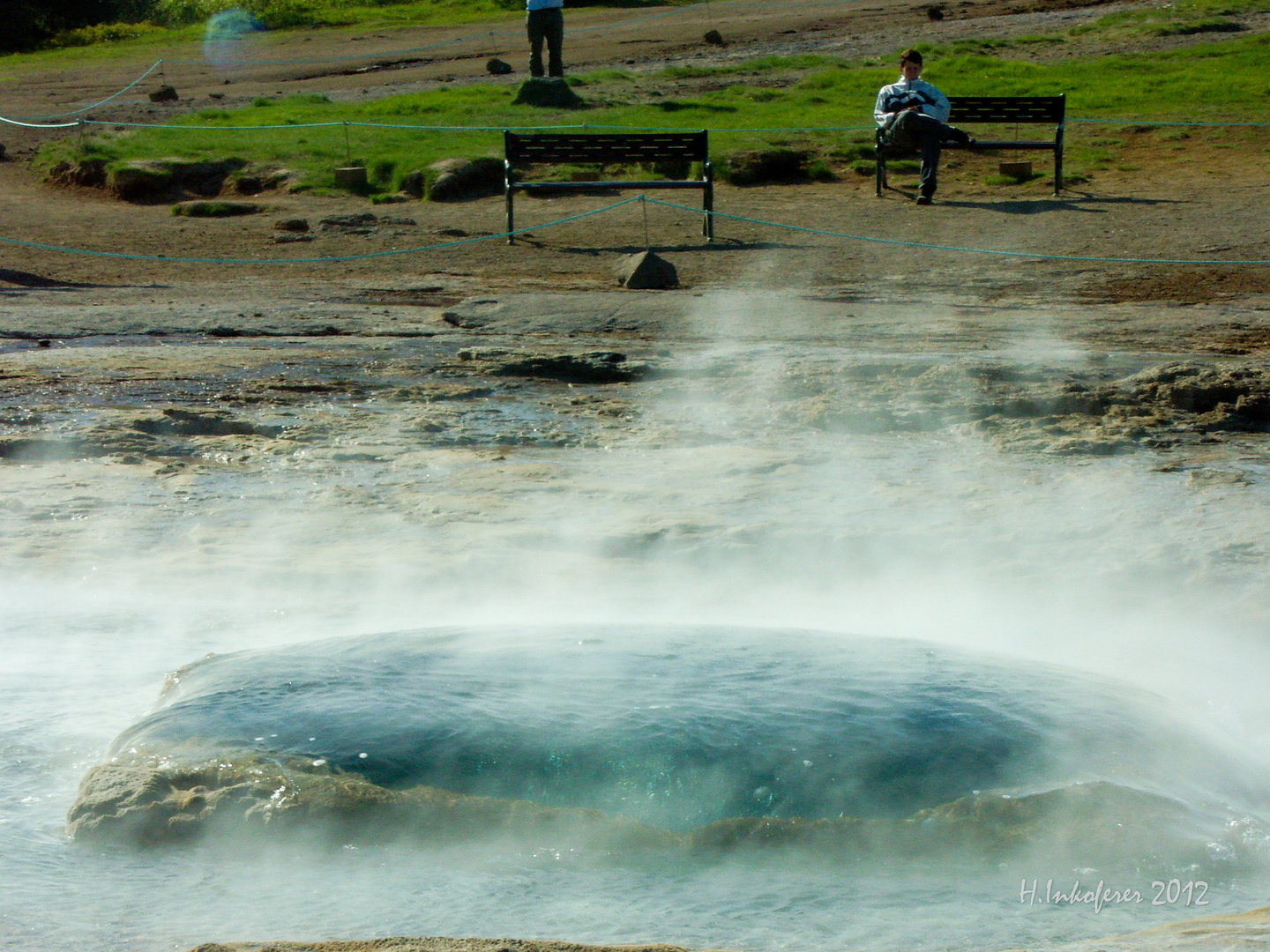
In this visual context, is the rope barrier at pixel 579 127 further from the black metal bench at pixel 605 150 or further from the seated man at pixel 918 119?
the black metal bench at pixel 605 150

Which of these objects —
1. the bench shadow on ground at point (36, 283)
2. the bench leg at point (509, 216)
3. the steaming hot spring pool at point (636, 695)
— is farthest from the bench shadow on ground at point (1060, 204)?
the bench shadow on ground at point (36, 283)

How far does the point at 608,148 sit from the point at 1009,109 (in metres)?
4.11

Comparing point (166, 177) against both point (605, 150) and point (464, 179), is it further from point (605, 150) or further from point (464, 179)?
point (605, 150)

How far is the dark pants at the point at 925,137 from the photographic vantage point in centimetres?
1206

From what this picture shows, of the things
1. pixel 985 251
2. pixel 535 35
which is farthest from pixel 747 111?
A: pixel 985 251

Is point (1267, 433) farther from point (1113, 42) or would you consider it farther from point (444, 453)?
point (1113, 42)

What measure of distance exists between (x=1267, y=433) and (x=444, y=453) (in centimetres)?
340

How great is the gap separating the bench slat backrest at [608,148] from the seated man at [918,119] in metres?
1.99

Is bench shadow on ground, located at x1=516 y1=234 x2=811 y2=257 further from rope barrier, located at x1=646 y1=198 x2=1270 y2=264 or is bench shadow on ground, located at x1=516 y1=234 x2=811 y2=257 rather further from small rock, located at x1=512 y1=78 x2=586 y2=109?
small rock, located at x1=512 y1=78 x2=586 y2=109

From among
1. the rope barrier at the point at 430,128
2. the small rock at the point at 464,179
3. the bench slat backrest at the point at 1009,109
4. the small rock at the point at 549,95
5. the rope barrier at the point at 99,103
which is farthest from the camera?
the rope barrier at the point at 99,103

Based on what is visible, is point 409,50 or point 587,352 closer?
point 587,352

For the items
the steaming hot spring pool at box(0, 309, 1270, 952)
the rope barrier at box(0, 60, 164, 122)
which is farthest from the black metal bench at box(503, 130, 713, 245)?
the rope barrier at box(0, 60, 164, 122)

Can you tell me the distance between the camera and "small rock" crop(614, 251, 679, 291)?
356 inches

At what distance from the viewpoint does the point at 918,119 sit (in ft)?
39.6
